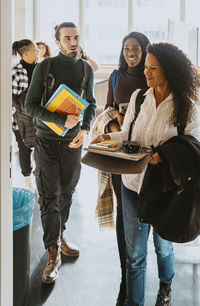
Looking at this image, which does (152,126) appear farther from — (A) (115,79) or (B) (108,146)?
(A) (115,79)

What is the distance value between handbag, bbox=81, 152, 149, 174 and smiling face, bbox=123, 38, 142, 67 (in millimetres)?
764

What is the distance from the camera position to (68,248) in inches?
113

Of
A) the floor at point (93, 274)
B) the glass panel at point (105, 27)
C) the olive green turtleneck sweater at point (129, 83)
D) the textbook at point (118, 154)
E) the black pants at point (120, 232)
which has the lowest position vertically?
the floor at point (93, 274)

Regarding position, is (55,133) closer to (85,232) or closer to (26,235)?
(26,235)

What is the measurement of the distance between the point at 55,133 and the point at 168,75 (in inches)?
39.6

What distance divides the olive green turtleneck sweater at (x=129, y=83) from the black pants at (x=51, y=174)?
Answer: 0.50m

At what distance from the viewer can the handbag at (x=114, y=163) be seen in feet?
5.27

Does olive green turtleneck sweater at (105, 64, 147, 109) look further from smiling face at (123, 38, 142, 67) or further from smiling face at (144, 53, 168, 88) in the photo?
smiling face at (144, 53, 168, 88)

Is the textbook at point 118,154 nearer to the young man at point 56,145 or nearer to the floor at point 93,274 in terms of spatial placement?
the young man at point 56,145

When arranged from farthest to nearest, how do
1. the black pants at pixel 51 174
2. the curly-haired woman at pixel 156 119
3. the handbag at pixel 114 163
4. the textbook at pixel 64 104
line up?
1. the black pants at pixel 51 174
2. the textbook at pixel 64 104
3. the curly-haired woman at pixel 156 119
4. the handbag at pixel 114 163

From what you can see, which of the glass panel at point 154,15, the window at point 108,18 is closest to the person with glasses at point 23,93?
the window at point 108,18

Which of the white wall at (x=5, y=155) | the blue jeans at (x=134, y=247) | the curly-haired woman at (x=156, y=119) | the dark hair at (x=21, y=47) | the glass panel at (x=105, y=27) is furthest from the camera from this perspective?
the glass panel at (x=105, y=27)

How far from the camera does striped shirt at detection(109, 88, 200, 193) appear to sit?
175 cm

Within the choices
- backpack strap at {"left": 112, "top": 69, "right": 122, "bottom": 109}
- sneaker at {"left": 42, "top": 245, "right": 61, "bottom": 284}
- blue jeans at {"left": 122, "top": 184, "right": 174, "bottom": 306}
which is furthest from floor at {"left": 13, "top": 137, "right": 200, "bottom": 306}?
backpack strap at {"left": 112, "top": 69, "right": 122, "bottom": 109}
